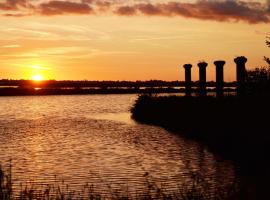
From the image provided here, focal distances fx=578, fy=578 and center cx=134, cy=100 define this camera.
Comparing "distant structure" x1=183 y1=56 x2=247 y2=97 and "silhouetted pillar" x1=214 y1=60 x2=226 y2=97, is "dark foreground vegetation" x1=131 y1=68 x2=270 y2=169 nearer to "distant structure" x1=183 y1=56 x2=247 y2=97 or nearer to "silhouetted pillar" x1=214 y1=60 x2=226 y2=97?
"distant structure" x1=183 y1=56 x2=247 y2=97

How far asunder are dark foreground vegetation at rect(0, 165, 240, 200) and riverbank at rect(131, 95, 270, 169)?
14.1 ft

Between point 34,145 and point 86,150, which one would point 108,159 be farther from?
point 34,145

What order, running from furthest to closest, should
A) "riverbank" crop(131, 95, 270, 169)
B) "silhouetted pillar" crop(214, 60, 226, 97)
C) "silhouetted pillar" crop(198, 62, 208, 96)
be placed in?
"silhouetted pillar" crop(198, 62, 208, 96), "silhouetted pillar" crop(214, 60, 226, 97), "riverbank" crop(131, 95, 270, 169)

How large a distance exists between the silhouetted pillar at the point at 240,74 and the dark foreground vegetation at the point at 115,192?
10.2m

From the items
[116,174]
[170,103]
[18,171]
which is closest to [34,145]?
[18,171]

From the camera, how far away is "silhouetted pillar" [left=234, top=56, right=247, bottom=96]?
26.0 m

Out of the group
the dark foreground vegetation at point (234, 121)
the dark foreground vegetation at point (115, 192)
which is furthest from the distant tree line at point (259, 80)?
the dark foreground vegetation at point (115, 192)

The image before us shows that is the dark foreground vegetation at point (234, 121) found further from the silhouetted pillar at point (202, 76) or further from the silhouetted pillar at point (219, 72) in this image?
the silhouetted pillar at point (219, 72)

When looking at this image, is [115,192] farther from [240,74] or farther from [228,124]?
[240,74]

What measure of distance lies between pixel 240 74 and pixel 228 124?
2959 millimetres

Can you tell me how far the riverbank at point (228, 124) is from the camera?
2014cm

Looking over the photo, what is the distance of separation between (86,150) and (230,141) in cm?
576

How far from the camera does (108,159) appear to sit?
20.4 meters

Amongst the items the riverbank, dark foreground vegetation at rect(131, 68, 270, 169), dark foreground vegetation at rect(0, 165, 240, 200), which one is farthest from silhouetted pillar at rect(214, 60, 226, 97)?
dark foreground vegetation at rect(0, 165, 240, 200)
